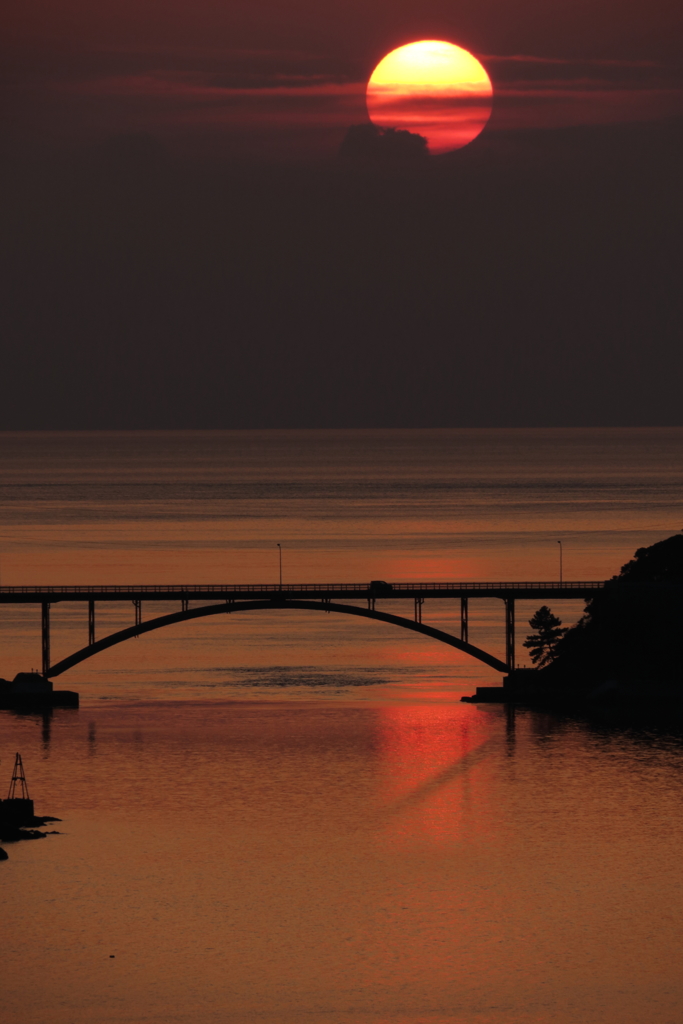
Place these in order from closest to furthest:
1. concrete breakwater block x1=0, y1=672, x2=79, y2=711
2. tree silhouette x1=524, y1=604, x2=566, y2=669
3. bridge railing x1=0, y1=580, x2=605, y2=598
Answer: concrete breakwater block x1=0, y1=672, x2=79, y2=711
bridge railing x1=0, y1=580, x2=605, y2=598
tree silhouette x1=524, y1=604, x2=566, y2=669

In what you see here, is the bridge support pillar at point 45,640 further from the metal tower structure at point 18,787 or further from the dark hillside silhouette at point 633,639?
the dark hillside silhouette at point 633,639

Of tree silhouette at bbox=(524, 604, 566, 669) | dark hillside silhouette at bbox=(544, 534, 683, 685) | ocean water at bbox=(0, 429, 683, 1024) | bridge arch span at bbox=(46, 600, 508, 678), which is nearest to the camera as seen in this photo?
ocean water at bbox=(0, 429, 683, 1024)

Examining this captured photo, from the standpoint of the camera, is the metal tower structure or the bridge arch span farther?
the bridge arch span

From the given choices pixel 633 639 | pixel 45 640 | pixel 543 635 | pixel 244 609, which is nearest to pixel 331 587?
pixel 543 635

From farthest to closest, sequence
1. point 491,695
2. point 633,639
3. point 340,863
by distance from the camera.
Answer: point 633,639 → point 491,695 → point 340,863

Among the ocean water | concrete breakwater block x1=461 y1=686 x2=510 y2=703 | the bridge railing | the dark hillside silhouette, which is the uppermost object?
the bridge railing

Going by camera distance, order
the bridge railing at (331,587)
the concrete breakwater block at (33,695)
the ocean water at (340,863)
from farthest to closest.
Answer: the bridge railing at (331,587)
the concrete breakwater block at (33,695)
the ocean water at (340,863)

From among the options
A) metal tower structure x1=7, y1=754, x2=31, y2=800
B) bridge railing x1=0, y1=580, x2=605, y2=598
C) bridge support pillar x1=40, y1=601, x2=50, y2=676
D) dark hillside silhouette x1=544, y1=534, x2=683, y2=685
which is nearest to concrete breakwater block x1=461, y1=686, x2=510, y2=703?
dark hillside silhouette x1=544, y1=534, x2=683, y2=685

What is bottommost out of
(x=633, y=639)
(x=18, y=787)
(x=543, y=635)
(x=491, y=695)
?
(x=18, y=787)

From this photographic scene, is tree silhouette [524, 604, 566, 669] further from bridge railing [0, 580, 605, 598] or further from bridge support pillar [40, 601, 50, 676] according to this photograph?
bridge support pillar [40, 601, 50, 676]

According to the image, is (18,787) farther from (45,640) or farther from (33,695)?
(45,640)

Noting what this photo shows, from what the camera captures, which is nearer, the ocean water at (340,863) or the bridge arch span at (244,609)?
the ocean water at (340,863)

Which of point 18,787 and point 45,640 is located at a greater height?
point 45,640

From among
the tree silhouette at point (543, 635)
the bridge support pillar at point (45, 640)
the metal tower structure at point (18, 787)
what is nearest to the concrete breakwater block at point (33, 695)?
the bridge support pillar at point (45, 640)
